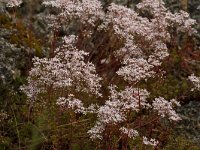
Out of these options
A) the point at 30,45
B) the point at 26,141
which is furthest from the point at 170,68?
the point at 26,141

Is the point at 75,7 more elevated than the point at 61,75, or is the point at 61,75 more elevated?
the point at 75,7

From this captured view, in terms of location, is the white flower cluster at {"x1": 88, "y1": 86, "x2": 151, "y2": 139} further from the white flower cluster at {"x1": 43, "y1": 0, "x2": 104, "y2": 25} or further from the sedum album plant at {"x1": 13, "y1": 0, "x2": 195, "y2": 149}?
the white flower cluster at {"x1": 43, "y1": 0, "x2": 104, "y2": 25}

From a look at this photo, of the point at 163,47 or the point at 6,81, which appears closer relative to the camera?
the point at 6,81

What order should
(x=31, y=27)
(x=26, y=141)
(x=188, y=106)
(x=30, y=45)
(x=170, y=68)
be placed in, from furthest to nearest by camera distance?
(x=31, y=27)
(x=170, y=68)
(x=30, y=45)
(x=188, y=106)
(x=26, y=141)

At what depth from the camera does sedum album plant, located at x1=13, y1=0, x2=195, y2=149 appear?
512cm

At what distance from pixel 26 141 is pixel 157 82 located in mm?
2575

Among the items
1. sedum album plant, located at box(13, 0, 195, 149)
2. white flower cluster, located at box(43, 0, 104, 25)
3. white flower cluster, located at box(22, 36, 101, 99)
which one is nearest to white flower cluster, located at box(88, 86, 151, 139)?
sedum album plant, located at box(13, 0, 195, 149)

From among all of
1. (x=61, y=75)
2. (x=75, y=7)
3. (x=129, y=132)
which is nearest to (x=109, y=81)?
(x=75, y=7)

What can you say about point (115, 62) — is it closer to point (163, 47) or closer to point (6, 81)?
point (163, 47)

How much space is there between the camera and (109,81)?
7.05 metres

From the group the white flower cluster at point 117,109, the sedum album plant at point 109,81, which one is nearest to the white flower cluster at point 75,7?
the sedum album plant at point 109,81

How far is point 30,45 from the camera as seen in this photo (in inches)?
283

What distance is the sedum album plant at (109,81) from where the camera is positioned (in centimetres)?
512

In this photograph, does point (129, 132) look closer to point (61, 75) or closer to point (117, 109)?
point (117, 109)
